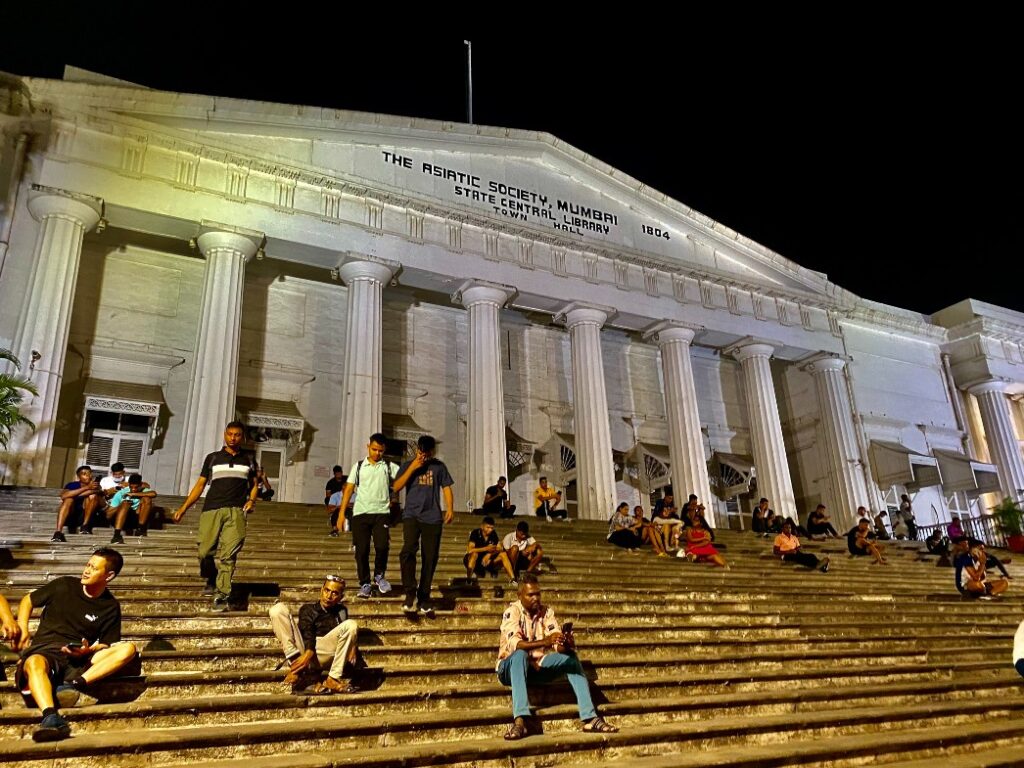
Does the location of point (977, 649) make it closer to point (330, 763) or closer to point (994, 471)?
point (330, 763)

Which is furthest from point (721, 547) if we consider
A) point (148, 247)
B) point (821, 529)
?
point (148, 247)

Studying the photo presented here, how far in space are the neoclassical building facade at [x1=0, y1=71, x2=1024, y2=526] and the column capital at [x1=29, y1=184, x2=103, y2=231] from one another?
0.05 m

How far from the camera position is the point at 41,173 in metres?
15.0

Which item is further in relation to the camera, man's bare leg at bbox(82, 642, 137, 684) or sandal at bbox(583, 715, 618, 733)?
sandal at bbox(583, 715, 618, 733)

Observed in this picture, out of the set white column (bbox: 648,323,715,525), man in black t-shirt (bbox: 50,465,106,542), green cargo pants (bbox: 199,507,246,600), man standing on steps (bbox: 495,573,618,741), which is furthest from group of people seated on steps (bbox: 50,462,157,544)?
white column (bbox: 648,323,715,525)

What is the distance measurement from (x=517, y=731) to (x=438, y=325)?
57.7 feet

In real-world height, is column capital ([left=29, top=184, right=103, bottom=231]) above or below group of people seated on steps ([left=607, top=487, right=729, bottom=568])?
above

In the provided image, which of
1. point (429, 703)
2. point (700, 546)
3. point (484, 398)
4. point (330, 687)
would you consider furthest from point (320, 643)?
point (484, 398)

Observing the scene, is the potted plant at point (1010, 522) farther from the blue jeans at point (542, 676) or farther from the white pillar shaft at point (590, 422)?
the blue jeans at point (542, 676)

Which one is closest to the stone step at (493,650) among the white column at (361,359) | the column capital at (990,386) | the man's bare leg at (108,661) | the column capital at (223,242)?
the man's bare leg at (108,661)

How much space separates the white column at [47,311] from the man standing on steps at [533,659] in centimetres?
1101

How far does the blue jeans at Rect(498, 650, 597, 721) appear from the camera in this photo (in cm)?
541

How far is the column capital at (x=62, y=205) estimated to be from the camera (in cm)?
1477

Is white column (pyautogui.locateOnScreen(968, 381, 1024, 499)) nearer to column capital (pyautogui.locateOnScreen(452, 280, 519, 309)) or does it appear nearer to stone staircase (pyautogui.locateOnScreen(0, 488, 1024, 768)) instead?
stone staircase (pyautogui.locateOnScreen(0, 488, 1024, 768))
